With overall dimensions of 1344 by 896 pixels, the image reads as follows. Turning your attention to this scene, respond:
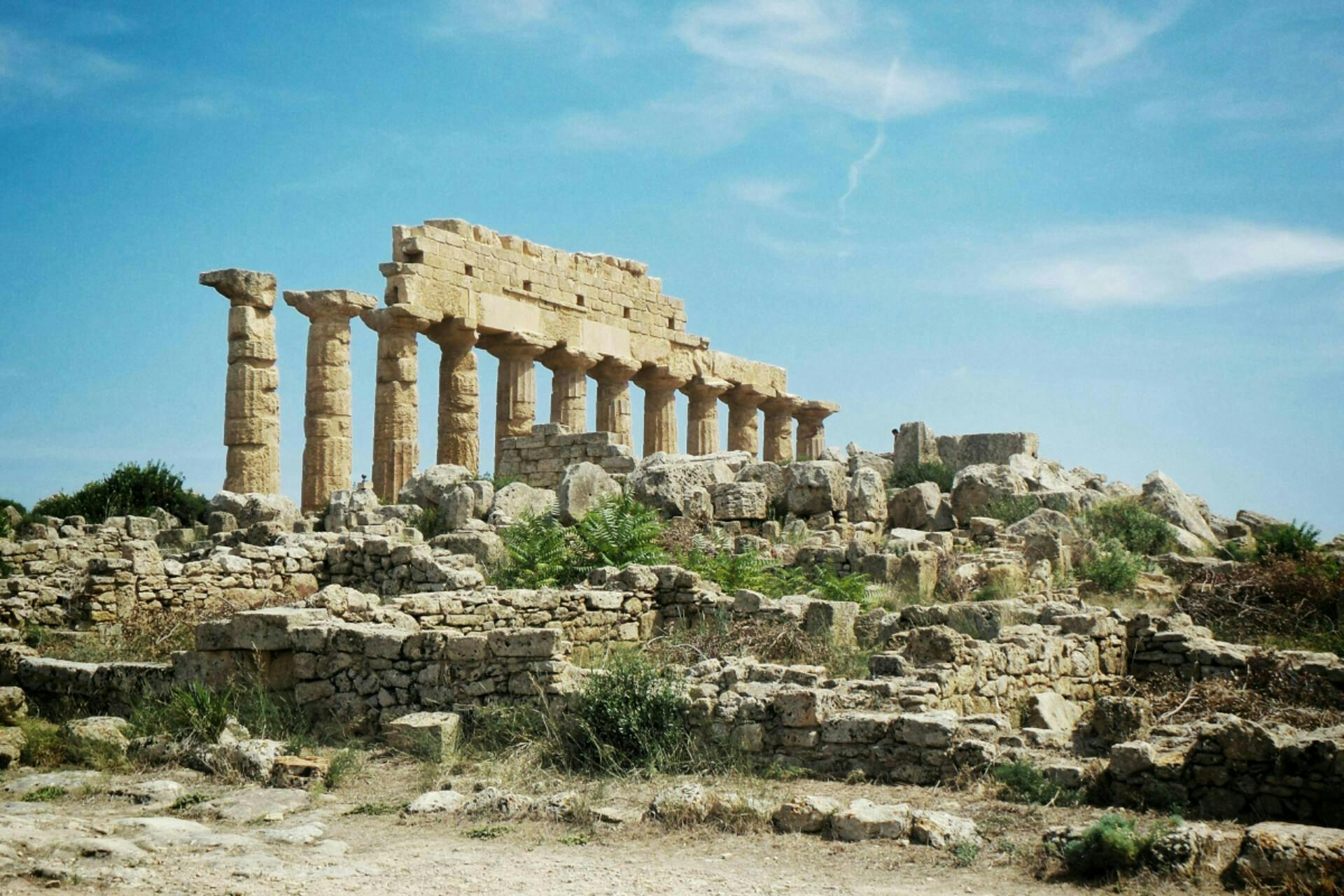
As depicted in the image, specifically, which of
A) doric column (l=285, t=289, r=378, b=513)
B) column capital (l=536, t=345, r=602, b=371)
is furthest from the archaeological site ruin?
column capital (l=536, t=345, r=602, b=371)

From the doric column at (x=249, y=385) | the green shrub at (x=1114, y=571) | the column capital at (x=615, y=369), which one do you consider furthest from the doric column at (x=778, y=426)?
the green shrub at (x=1114, y=571)

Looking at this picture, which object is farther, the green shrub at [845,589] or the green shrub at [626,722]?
the green shrub at [845,589]

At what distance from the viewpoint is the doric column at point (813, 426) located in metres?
38.2

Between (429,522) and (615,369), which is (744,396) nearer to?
(615,369)

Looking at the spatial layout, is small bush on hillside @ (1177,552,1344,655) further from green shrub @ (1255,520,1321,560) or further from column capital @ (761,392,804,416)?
column capital @ (761,392,804,416)

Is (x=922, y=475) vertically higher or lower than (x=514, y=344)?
lower

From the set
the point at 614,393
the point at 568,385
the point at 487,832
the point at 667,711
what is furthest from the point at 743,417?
the point at 487,832

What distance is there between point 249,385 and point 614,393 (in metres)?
9.03

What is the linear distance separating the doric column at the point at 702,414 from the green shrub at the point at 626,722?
23.5 m

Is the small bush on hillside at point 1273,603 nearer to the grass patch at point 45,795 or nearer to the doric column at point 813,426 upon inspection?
the grass patch at point 45,795

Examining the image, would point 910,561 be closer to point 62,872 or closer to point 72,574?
point 72,574

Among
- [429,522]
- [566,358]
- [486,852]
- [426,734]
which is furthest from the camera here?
[566,358]

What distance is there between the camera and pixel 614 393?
3100cm

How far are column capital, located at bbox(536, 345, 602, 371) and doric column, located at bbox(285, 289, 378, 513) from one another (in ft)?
17.0
